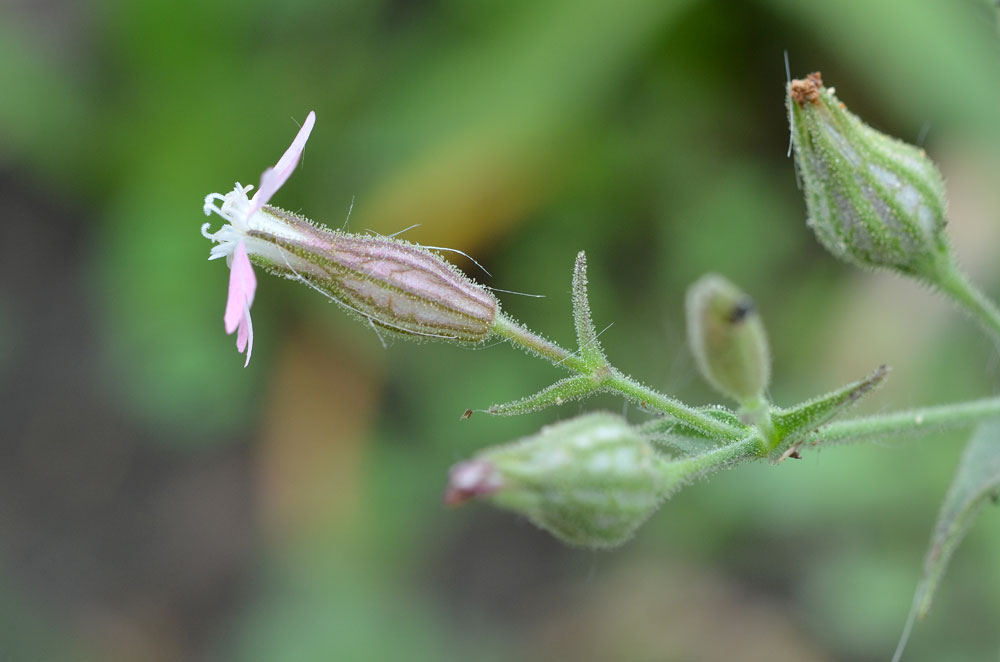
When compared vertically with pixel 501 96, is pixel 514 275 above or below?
below

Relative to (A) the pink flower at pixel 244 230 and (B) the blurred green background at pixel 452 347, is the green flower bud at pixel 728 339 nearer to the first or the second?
(A) the pink flower at pixel 244 230

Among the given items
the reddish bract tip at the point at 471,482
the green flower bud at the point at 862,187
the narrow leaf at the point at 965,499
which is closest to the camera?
the reddish bract tip at the point at 471,482

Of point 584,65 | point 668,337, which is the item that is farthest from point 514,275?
point 584,65

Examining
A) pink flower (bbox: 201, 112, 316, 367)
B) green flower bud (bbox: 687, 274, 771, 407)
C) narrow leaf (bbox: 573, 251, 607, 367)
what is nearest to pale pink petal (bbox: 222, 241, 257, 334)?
pink flower (bbox: 201, 112, 316, 367)

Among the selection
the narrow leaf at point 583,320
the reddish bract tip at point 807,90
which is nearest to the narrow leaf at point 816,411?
the narrow leaf at point 583,320

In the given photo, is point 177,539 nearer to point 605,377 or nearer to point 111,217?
point 111,217

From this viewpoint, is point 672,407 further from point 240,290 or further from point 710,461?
point 240,290

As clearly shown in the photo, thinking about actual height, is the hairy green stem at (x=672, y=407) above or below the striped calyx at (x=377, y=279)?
below
